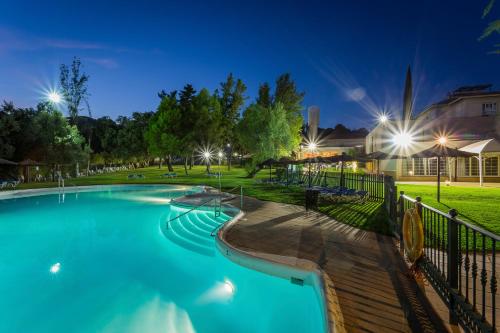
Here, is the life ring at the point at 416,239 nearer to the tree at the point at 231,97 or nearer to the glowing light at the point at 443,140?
the glowing light at the point at 443,140

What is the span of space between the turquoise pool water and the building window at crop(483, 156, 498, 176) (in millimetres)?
22198

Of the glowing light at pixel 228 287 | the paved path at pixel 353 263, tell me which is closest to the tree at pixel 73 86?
the paved path at pixel 353 263

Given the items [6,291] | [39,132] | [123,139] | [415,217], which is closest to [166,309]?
[6,291]

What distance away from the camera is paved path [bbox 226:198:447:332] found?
3.43m

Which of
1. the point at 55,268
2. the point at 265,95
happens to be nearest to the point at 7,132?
the point at 265,95

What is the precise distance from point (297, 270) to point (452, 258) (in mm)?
2626

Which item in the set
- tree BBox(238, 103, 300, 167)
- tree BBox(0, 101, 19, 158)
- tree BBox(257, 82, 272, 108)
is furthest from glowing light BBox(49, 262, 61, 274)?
tree BBox(257, 82, 272, 108)

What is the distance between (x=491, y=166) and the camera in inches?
849

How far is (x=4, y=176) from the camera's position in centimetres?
2706

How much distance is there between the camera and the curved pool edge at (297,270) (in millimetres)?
3509

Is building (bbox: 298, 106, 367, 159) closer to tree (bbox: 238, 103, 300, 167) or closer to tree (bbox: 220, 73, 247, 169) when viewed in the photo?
tree (bbox: 220, 73, 247, 169)

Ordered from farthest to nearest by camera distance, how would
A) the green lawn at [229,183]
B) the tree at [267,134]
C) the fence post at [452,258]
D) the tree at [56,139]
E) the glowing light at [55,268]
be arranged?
the tree at [56,139]
the tree at [267,134]
the green lawn at [229,183]
the glowing light at [55,268]
the fence post at [452,258]

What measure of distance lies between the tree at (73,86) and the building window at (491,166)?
45570 millimetres

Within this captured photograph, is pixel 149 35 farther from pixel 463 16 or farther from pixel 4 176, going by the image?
pixel 463 16
